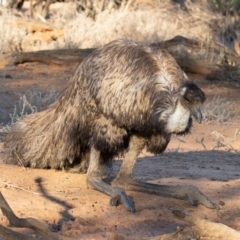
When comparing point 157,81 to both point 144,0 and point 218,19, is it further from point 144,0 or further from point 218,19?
point 144,0

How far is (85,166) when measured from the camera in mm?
6383

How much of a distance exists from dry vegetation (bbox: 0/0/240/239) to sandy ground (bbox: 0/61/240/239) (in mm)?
2518

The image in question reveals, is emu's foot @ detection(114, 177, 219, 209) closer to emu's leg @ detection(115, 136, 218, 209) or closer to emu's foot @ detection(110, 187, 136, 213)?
emu's leg @ detection(115, 136, 218, 209)

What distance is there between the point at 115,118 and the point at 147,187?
0.73m

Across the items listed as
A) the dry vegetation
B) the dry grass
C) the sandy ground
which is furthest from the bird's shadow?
the dry grass

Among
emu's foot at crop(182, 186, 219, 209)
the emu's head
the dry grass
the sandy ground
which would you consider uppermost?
the emu's head

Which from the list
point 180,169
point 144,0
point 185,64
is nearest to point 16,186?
point 180,169

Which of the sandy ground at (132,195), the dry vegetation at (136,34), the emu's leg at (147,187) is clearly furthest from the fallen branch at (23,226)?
the dry vegetation at (136,34)

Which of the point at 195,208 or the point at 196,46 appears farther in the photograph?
the point at 196,46

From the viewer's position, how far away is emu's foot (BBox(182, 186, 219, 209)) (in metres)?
5.67

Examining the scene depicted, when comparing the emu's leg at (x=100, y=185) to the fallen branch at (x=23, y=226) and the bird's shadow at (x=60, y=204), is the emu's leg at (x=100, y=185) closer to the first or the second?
the bird's shadow at (x=60, y=204)

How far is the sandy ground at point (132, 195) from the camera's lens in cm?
520

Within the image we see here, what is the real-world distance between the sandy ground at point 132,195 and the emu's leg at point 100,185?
0.05 metres

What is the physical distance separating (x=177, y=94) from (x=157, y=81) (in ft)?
0.77
